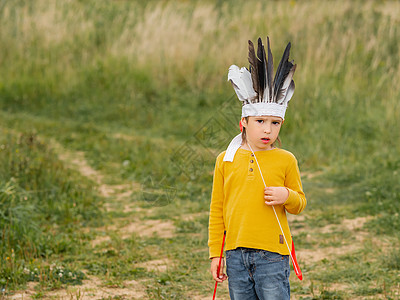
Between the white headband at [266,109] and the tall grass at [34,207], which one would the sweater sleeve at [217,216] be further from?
the tall grass at [34,207]

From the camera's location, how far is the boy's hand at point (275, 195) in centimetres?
291

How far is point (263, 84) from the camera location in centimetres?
301

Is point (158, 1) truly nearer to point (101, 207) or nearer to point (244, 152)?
point (101, 207)

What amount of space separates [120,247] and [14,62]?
8.10 m

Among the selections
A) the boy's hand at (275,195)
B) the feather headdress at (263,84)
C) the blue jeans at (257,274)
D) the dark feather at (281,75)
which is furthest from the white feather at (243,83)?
the blue jeans at (257,274)

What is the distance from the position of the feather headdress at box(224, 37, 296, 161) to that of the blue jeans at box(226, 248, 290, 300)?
1.67 feet

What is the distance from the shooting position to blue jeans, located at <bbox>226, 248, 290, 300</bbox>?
2928mm

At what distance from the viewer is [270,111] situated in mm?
2977

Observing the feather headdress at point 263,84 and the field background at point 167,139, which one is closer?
the feather headdress at point 263,84

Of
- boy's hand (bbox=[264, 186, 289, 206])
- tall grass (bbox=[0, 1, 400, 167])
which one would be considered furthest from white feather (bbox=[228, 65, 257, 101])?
tall grass (bbox=[0, 1, 400, 167])

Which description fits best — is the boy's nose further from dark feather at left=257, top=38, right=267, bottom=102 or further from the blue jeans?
the blue jeans

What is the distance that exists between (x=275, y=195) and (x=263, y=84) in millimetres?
573

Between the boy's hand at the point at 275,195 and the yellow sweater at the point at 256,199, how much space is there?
0.12ft

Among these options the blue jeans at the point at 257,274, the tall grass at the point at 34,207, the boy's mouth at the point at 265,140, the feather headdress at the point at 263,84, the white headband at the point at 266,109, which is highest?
the feather headdress at the point at 263,84
